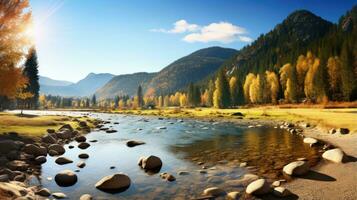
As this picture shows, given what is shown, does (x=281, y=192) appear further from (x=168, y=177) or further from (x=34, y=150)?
(x=34, y=150)

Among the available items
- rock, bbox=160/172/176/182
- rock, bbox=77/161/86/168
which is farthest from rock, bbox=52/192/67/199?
rock, bbox=77/161/86/168

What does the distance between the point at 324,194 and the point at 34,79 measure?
364ft

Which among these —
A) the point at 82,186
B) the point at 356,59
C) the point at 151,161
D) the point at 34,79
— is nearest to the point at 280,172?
the point at 151,161

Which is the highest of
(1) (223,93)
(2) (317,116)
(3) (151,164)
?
(1) (223,93)

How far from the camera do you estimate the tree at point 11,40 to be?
899 inches

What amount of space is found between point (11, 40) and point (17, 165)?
1067 centimetres

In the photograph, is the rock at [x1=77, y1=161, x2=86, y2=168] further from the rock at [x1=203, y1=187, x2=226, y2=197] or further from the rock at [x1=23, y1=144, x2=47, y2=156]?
the rock at [x1=203, y1=187, x2=226, y2=197]

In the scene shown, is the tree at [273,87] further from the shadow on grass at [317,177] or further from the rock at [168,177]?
the rock at [168,177]

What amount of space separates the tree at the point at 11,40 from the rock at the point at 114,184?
13.9 metres

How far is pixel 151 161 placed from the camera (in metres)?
21.5

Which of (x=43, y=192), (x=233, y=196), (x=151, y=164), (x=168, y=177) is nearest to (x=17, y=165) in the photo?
(x=43, y=192)

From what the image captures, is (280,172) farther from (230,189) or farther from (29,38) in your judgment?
(29,38)

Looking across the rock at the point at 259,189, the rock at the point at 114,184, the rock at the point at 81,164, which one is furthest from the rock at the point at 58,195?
the rock at the point at 259,189

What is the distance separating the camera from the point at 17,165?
20.3 meters
